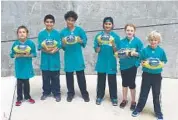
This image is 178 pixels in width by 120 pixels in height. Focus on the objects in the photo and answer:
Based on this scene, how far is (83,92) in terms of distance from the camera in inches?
297

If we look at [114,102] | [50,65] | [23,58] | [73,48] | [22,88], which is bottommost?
[114,102]

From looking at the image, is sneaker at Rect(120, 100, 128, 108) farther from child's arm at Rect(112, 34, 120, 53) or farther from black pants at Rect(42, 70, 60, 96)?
black pants at Rect(42, 70, 60, 96)

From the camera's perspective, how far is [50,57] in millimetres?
7320

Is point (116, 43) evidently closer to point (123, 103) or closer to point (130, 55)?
point (130, 55)

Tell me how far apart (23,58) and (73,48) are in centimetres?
74

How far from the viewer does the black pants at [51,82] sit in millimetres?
7438

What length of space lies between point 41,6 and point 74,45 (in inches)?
66.9

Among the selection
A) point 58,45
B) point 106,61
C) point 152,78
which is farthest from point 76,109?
point 152,78

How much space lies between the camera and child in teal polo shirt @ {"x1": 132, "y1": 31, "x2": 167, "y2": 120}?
6.73 meters

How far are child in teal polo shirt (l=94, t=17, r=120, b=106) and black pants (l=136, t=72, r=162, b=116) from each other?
0.50 m

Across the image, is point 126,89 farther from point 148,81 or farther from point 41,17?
point 41,17

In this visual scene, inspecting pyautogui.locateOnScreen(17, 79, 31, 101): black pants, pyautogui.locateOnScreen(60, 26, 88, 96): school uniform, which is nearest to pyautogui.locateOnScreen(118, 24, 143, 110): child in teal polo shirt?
pyautogui.locateOnScreen(60, 26, 88, 96): school uniform

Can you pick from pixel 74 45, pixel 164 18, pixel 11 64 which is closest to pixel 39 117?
pixel 74 45

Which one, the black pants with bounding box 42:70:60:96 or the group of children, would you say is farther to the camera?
the black pants with bounding box 42:70:60:96
